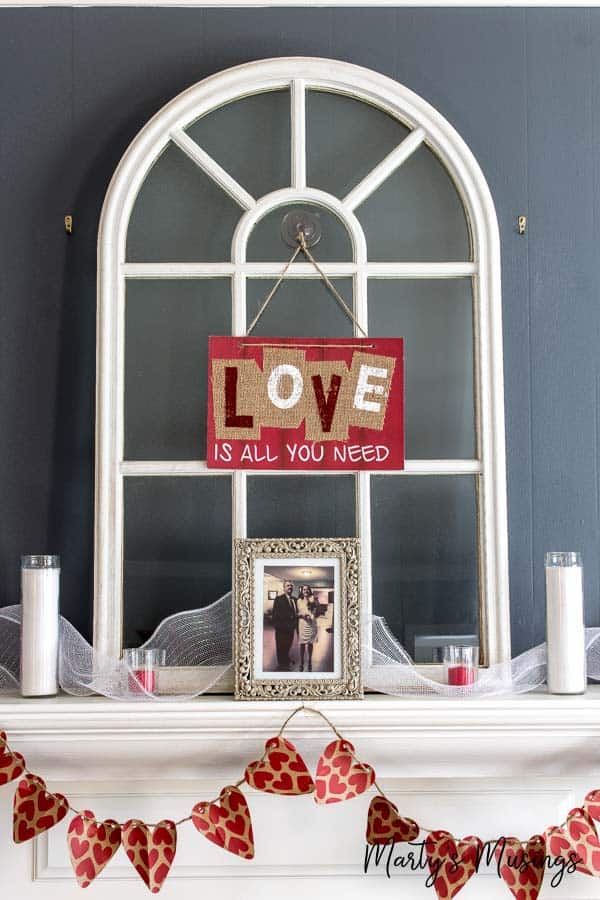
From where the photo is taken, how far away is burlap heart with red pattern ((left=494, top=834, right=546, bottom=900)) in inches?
52.7

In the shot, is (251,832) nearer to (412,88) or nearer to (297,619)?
(297,619)

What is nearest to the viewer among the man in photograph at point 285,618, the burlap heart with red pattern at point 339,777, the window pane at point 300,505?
the burlap heart with red pattern at point 339,777

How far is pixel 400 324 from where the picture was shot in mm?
1552

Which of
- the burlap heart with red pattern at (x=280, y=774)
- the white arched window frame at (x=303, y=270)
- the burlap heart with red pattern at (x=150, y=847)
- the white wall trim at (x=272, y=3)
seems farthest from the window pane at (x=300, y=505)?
the white wall trim at (x=272, y=3)

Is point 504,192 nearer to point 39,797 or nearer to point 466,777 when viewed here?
point 466,777

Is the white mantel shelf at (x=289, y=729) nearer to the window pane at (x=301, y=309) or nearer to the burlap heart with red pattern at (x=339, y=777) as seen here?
the burlap heart with red pattern at (x=339, y=777)

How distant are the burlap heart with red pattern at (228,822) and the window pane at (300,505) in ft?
1.32

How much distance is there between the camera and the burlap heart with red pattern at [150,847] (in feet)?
4.36

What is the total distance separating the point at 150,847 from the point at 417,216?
3.45 ft

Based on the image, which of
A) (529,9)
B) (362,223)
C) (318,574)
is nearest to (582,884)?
(318,574)

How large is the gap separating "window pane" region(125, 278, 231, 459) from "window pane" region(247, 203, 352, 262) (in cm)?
8

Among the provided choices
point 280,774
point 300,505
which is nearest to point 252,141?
point 300,505

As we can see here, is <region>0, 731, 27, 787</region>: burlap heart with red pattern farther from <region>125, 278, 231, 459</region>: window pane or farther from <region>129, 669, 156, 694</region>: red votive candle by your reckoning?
<region>125, 278, 231, 459</region>: window pane

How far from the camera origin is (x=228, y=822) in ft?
4.41
